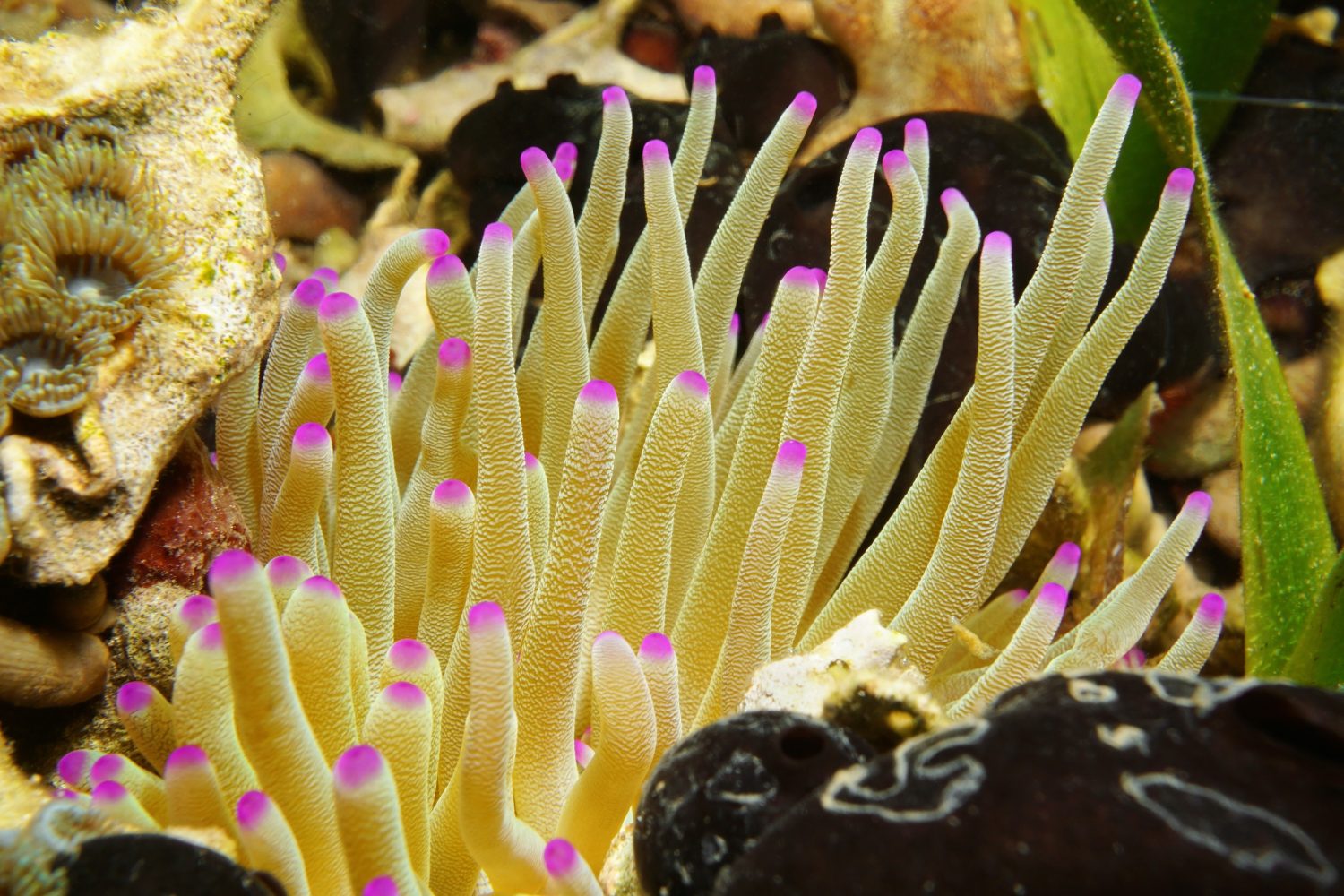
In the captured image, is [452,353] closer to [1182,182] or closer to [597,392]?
[597,392]

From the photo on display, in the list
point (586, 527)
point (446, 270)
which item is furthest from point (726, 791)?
point (446, 270)

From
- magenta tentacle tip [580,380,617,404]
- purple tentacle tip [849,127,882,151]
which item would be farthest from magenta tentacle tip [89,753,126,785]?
purple tentacle tip [849,127,882,151]

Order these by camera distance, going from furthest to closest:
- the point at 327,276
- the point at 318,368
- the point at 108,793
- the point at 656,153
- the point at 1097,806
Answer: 1. the point at 327,276
2. the point at 656,153
3. the point at 318,368
4. the point at 108,793
5. the point at 1097,806

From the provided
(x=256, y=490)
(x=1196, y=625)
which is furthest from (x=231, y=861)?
(x=1196, y=625)

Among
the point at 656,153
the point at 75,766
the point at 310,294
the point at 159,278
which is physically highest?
the point at 656,153

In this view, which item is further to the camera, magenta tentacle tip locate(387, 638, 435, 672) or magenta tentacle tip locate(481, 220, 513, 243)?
magenta tentacle tip locate(481, 220, 513, 243)

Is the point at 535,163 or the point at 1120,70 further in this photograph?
the point at 1120,70

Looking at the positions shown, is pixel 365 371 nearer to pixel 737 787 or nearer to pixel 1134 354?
pixel 737 787

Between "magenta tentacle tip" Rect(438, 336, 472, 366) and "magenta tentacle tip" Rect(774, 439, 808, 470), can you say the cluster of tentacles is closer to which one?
"magenta tentacle tip" Rect(438, 336, 472, 366)
